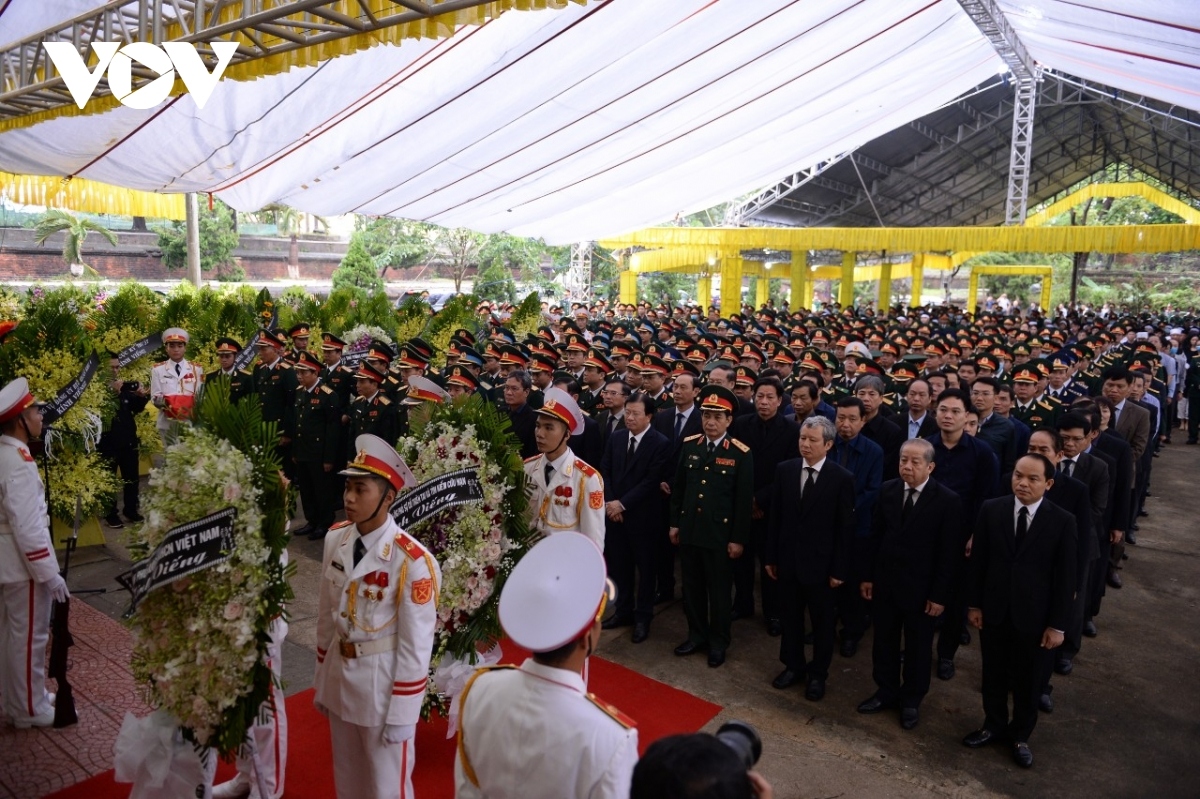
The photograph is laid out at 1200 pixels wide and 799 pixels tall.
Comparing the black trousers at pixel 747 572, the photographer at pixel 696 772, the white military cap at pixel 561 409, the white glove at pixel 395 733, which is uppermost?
the white military cap at pixel 561 409

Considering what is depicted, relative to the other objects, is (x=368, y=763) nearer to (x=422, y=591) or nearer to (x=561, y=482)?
(x=422, y=591)

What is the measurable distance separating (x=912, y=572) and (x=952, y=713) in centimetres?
94

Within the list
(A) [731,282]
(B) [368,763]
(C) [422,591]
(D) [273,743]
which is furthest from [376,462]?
(A) [731,282]

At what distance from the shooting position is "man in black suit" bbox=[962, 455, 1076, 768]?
414 centimetres

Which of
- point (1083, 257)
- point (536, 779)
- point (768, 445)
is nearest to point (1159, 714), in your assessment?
point (768, 445)

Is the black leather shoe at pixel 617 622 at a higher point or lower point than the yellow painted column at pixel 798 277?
lower

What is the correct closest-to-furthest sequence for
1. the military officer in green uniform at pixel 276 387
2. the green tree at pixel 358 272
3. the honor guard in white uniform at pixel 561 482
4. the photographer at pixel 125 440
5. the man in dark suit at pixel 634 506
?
the honor guard in white uniform at pixel 561 482
the man in dark suit at pixel 634 506
the photographer at pixel 125 440
the military officer in green uniform at pixel 276 387
the green tree at pixel 358 272

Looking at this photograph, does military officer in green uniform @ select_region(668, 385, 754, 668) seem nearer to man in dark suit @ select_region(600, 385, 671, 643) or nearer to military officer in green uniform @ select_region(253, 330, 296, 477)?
man in dark suit @ select_region(600, 385, 671, 643)

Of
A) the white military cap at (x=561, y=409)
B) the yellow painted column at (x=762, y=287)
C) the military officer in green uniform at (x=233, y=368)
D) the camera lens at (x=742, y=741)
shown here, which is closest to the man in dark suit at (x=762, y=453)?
the white military cap at (x=561, y=409)

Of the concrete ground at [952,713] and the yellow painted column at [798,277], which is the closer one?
the concrete ground at [952,713]

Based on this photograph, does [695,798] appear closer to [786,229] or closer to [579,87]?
[579,87]

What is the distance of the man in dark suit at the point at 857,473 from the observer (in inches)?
209

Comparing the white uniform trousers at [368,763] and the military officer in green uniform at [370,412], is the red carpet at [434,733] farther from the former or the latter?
the military officer in green uniform at [370,412]

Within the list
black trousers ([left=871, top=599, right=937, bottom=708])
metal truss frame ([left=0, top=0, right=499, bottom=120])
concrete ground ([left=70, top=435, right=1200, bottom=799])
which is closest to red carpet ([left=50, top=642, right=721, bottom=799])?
concrete ground ([left=70, top=435, right=1200, bottom=799])
